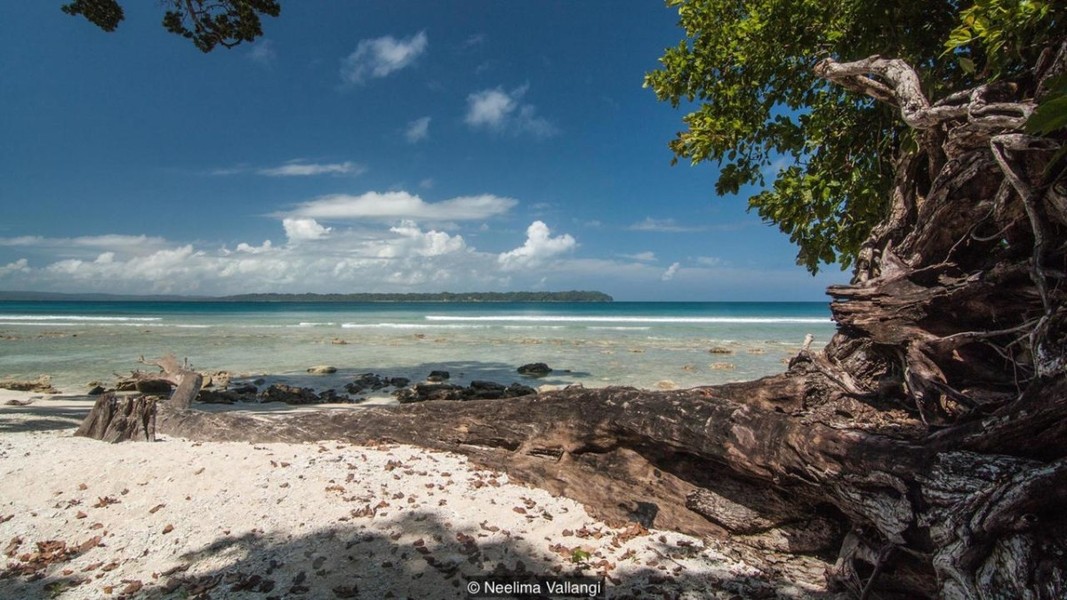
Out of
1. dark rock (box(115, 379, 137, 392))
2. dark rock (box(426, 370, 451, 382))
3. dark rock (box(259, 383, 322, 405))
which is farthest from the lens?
dark rock (box(426, 370, 451, 382))

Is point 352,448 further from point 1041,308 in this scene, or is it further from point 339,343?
point 339,343

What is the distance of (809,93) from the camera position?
7.38 metres

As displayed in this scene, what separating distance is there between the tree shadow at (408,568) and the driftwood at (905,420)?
53 centimetres

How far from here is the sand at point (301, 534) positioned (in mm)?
3822

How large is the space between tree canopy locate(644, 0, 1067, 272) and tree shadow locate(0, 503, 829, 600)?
14.2 feet

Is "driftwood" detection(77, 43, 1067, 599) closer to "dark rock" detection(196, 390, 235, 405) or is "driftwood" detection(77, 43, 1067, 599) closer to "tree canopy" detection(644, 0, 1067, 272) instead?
"tree canopy" detection(644, 0, 1067, 272)

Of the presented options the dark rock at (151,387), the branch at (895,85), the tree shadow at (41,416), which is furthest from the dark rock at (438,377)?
the branch at (895,85)

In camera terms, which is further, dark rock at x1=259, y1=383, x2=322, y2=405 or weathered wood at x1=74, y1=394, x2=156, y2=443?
dark rock at x1=259, y1=383, x2=322, y2=405

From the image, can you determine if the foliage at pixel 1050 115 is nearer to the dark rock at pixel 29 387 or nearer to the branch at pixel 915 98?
the branch at pixel 915 98

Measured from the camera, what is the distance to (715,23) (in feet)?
23.8

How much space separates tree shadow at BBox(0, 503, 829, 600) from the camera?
146 inches

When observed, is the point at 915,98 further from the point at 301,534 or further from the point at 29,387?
the point at 29,387

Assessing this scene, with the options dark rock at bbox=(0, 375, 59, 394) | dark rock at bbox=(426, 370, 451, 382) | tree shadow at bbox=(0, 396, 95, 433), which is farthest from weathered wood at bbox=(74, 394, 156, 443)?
dark rock at bbox=(426, 370, 451, 382)

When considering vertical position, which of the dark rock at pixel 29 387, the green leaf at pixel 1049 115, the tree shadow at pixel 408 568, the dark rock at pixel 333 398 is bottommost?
the dark rock at pixel 333 398
